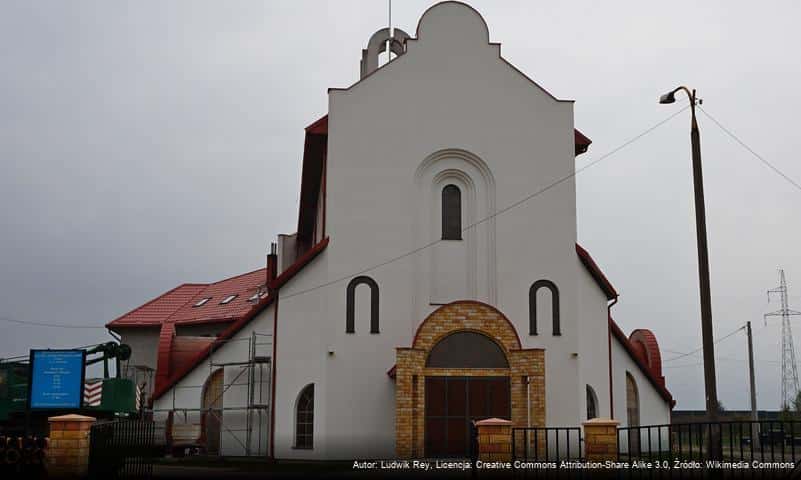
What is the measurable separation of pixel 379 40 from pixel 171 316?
56.5 ft

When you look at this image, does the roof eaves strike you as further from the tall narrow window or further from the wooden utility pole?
the wooden utility pole

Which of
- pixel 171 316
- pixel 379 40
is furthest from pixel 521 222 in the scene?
pixel 171 316

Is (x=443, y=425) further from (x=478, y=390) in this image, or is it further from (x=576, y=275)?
(x=576, y=275)

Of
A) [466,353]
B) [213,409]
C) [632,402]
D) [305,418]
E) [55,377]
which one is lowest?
[305,418]

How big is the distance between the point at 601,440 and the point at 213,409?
599 inches

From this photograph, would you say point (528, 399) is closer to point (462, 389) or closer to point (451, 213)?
point (462, 389)

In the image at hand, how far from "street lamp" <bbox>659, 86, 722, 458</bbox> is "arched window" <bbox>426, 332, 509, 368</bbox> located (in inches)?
288

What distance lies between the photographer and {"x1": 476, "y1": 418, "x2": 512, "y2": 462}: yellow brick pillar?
651 inches

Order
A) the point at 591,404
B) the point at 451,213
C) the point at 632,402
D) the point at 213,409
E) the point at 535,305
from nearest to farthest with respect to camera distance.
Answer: the point at 535,305
the point at 591,404
the point at 451,213
the point at 213,409
the point at 632,402

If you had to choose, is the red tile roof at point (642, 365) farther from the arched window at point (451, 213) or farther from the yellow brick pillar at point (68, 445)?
the yellow brick pillar at point (68, 445)

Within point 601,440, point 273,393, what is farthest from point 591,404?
point 601,440

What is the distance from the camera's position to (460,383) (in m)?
23.7

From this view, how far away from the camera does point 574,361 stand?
2555 cm

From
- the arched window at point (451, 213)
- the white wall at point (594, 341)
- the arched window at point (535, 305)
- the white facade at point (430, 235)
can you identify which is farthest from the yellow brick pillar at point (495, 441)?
the arched window at point (451, 213)
